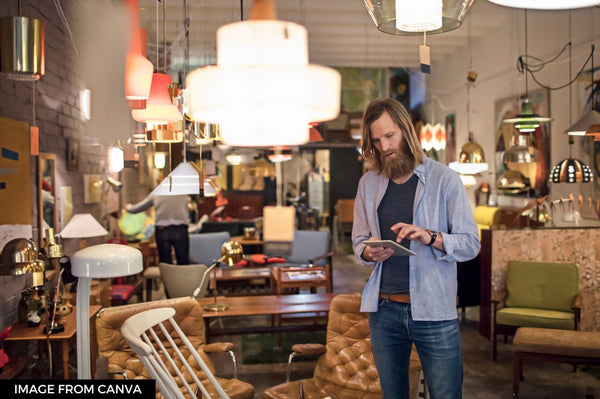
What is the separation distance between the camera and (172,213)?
24.3 ft

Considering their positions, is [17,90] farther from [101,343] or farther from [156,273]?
[156,273]

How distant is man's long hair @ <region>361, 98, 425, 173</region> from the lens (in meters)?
2.46

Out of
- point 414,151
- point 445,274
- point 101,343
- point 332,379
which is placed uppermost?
point 414,151

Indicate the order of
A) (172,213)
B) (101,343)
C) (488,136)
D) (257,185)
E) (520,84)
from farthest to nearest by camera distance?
(257,185) < (488,136) < (520,84) < (172,213) < (101,343)

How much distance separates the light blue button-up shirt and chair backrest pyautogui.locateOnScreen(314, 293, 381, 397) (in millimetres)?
1405

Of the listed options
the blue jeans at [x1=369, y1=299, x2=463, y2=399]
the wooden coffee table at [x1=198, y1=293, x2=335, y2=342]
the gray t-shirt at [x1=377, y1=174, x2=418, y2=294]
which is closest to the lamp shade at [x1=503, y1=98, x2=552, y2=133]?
the wooden coffee table at [x1=198, y1=293, x2=335, y2=342]

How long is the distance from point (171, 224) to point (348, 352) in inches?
162

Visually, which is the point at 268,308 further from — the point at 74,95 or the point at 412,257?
the point at 74,95

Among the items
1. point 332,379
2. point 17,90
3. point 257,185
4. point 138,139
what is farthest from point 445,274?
point 257,185

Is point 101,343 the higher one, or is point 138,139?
point 138,139

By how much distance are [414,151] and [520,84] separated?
7.99 metres

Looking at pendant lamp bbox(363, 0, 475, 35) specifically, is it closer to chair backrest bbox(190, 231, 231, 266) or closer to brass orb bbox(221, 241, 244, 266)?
brass orb bbox(221, 241, 244, 266)

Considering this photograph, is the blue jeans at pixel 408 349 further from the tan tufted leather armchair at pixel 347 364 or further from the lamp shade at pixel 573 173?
the lamp shade at pixel 573 173

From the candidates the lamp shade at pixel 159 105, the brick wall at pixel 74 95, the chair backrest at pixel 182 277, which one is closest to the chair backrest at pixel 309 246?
the brick wall at pixel 74 95
